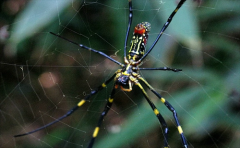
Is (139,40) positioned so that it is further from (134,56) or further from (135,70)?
(135,70)

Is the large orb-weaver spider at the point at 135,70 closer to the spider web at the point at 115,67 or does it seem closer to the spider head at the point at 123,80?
the spider head at the point at 123,80

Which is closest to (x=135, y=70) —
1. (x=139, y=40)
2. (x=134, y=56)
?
(x=134, y=56)

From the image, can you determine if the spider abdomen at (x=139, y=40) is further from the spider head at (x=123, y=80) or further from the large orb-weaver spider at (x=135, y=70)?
the spider head at (x=123, y=80)

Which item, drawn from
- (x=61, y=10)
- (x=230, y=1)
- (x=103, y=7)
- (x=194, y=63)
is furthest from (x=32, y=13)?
(x=230, y=1)

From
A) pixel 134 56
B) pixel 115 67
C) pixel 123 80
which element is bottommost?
pixel 123 80

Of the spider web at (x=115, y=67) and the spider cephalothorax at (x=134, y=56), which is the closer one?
the spider cephalothorax at (x=134, y=56)

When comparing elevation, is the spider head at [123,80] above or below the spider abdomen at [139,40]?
below

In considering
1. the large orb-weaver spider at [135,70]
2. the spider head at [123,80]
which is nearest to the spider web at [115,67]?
the large orb-weaver spider at [135,70]

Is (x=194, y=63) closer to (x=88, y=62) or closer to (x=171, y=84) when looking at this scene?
(x=171, y=84)

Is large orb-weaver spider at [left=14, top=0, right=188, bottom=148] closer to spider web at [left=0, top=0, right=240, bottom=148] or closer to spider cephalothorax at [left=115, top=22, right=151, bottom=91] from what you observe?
spider cephalothorax at [left=115, top=22, right=151, bottom=91]

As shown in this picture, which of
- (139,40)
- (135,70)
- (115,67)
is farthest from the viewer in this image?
(115,67)
